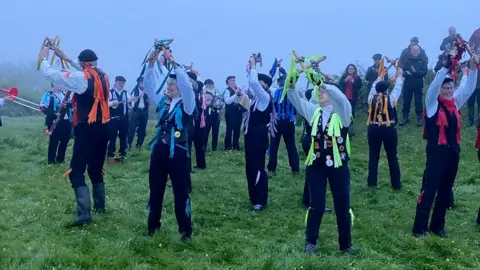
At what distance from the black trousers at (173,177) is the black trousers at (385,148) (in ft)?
16.0

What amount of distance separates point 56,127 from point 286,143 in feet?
18.0

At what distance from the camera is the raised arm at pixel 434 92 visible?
670 cm

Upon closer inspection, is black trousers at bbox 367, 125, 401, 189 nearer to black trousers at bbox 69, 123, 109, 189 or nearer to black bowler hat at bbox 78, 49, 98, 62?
black trousers at bbox 69, 123, 109, 189

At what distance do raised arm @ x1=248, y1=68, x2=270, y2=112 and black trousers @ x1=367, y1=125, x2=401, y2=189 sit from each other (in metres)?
2.82

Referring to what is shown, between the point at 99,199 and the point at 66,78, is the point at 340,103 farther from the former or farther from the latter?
the point at 99,199

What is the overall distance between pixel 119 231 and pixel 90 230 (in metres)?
0.39

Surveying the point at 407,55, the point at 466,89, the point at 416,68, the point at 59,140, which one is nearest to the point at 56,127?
the point at 59,140

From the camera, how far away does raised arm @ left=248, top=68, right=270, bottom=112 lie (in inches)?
324

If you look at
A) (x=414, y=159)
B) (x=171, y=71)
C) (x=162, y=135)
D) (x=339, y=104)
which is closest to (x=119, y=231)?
(x=162, y=135)

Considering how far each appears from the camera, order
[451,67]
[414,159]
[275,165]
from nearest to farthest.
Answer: [451,67], [275,165], [414,159]

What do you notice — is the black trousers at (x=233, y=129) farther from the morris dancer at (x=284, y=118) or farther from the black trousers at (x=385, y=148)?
the black trousers at (x=385, y=148)

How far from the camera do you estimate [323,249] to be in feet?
21.9

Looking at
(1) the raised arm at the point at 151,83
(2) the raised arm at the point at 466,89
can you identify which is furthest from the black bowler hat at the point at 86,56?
(2) the raised arm at the point at 466,89

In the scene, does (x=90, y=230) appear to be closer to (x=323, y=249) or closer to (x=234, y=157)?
(x=323, y=249)
